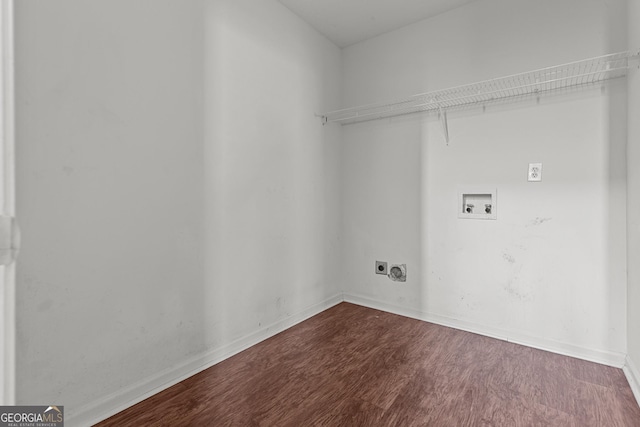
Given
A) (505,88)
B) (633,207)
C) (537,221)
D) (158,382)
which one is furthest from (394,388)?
(505,88)

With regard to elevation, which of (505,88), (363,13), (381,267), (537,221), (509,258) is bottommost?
(381,267)

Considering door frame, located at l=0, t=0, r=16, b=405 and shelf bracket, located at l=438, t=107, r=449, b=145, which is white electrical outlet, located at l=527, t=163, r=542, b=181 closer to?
shelf bracket, located at l=438, t=107, r=449, b=145

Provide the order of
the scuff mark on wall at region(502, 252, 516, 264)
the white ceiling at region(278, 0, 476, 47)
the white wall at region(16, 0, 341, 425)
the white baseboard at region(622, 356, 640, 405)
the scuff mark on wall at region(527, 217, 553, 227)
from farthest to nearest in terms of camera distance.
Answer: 1. the white ceiling at region(278, 0, 476, 47)
2. the scuff mark on wall at region(502, 252, 516, 264)
3. the scuff mark on wall at region(527, 217, 553, 227)
4. the white baseboard at region(622, 356, 640, 405)
5. the white wall at region(16, 0, 341, 425)

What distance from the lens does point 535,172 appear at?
1957 millimetres

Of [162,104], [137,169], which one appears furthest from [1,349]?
[162,104]

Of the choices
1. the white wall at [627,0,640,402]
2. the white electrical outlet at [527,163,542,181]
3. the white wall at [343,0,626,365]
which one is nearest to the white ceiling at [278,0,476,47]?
the white wall at [343,0,626,365]

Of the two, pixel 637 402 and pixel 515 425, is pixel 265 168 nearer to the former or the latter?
pixel 515 425

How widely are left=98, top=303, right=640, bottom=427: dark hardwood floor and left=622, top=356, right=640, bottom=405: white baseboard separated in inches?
1.1

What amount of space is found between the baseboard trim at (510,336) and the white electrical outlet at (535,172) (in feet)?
3.31

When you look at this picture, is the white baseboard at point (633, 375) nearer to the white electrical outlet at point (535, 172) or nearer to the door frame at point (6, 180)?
the white electrical outlet at point (535, 172)

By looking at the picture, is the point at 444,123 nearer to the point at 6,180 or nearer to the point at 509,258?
the point at 509,258

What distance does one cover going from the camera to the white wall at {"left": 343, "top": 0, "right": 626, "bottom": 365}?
1780 mm

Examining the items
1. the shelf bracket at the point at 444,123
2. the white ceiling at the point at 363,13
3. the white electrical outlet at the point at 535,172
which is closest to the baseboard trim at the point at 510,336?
the white electrical outlet at the point at 535,172

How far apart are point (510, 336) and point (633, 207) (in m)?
1.03
